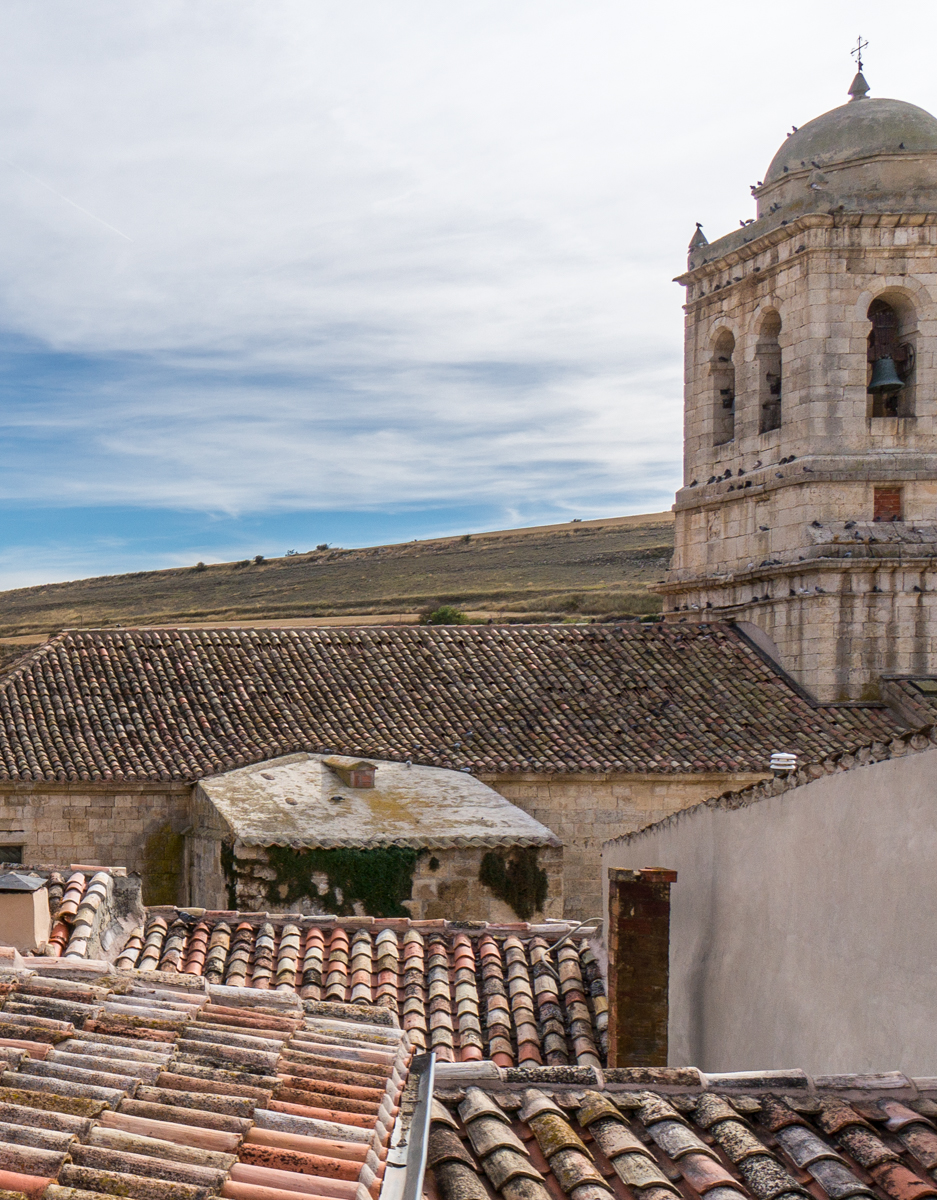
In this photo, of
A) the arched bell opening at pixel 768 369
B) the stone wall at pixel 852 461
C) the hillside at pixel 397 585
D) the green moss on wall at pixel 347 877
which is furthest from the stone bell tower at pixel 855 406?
the hillside at pixel 397 585

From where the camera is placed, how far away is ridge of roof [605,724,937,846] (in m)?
5.38

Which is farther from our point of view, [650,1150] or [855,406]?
[855,406]

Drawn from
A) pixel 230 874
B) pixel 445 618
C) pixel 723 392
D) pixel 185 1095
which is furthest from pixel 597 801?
pixel 445 618

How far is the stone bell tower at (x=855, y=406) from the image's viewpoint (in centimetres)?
1783

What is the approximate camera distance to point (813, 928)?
5906 mm

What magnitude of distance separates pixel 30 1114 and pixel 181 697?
562 inches

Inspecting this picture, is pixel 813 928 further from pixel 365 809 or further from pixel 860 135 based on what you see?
pixel 860 135

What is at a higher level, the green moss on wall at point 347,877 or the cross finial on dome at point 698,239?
the cross finial on dome at point 698,239

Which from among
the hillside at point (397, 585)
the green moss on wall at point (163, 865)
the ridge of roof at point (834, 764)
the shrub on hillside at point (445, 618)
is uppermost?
the hillside at point (397, 585)

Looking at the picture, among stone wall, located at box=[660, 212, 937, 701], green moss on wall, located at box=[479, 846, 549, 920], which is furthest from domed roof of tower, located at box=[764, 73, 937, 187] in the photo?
green moss on wall, located at box=[479, 846, 549, 920]

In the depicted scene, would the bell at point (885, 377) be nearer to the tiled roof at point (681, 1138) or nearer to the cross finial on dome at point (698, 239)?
the cross finial on dome at point (698, 239)

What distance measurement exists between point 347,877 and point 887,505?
9738 millimetres

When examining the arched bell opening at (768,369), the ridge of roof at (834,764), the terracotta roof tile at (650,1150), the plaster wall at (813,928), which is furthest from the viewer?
the arched bell opening at (768,369)

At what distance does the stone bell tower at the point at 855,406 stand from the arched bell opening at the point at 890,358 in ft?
0.07
